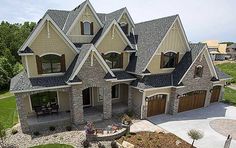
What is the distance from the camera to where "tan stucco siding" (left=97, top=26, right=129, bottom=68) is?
1862cm

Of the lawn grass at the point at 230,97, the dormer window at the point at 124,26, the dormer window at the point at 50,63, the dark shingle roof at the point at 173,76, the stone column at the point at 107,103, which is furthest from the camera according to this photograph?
the lawn grass at the point at 230,97

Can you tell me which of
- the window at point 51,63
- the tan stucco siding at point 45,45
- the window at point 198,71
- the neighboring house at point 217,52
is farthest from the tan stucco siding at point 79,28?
the neighboring house at point 217,52

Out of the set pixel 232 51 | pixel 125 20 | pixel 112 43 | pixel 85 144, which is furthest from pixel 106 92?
pixel 232 51

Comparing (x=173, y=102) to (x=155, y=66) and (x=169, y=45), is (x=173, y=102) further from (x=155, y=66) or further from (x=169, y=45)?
(x=169, y=45)

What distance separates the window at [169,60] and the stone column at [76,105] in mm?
9563

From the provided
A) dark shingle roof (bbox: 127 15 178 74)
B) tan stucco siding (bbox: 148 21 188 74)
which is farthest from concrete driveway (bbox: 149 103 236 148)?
dark shingle roof (bbox: 127 15 178 74)

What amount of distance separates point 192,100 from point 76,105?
13.7 meters

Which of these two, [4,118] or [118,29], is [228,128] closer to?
[118,29]

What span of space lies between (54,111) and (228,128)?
17.4 m

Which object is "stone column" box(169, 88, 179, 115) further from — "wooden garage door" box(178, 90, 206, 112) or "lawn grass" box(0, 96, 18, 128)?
"lawn grass" box(0, 96, 18, 128)

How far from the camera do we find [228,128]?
17.7 m

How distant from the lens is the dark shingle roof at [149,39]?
18938mm

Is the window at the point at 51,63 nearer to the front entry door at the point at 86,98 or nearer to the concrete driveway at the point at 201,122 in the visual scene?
the front entry door at the point at 86,98

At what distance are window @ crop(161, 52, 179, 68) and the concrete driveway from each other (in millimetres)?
5643
